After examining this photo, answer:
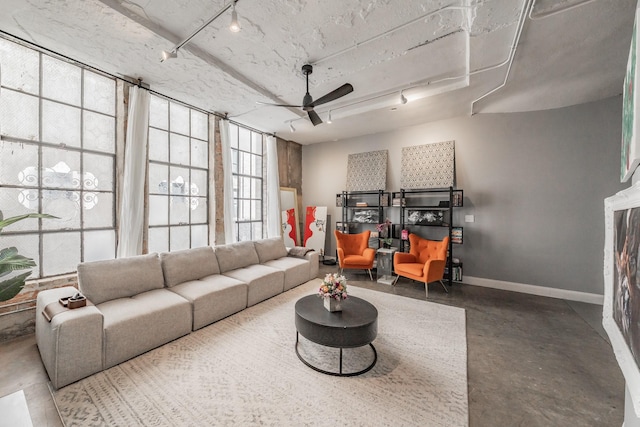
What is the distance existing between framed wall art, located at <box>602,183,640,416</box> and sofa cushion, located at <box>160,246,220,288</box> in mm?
3726

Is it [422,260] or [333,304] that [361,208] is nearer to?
[422,260]

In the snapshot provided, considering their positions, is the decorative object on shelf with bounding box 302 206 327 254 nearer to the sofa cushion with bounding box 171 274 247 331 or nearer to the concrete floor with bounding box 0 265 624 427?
the sofa cushion with bounding box 171 274 247 331

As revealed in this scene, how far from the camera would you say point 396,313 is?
329 centimetres

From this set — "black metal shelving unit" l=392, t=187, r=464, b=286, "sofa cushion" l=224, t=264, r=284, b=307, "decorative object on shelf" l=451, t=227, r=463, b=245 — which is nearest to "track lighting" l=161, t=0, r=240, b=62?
"sofa cushion" l=224, t=264, r=284, b=307

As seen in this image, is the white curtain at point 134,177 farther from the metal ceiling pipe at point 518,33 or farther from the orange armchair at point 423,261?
the metal ceiling pipe at point 518,33

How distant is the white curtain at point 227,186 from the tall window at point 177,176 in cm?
30

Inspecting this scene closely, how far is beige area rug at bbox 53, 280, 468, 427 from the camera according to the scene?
1.65 m

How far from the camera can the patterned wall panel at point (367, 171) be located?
18.0 ft

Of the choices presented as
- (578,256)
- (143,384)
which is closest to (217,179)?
(143,384)

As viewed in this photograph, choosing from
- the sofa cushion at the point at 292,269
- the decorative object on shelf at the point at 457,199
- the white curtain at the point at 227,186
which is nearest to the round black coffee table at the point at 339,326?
the sofa cushion at the point at 292,269

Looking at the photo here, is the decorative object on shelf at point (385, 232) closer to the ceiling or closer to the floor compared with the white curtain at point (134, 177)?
closer to the floor

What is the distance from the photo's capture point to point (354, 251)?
17.1ft

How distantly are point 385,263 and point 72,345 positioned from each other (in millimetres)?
4473

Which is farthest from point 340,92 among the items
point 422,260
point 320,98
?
point 422,260
